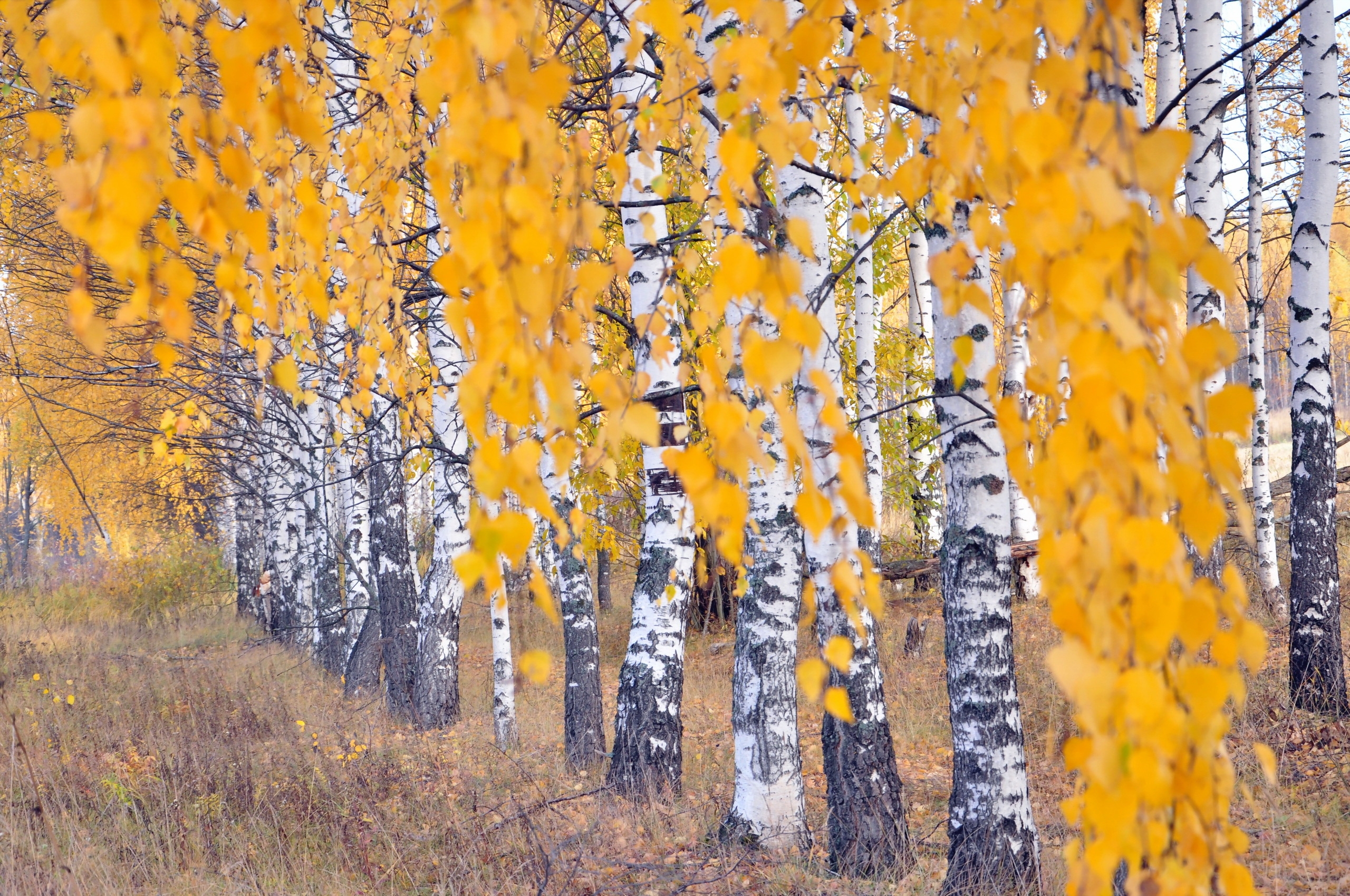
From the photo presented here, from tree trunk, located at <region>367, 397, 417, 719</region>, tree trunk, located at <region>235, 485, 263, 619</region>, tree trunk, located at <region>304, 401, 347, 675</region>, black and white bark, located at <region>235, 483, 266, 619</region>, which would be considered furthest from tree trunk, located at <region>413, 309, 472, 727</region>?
tree trunk, located at <region>235, 485, 263, 619</region>

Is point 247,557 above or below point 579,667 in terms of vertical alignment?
above

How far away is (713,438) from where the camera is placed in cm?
140

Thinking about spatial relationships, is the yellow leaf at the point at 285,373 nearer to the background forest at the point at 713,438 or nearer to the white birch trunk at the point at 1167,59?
the background forest at the point at 713,438

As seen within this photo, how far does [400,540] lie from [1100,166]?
7306mm

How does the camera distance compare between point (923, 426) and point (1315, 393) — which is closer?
point (1315, 393)

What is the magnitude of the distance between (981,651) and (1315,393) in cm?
340

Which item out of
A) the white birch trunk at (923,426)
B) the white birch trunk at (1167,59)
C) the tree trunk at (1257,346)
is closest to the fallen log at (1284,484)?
the tree trunk at (1257,346)

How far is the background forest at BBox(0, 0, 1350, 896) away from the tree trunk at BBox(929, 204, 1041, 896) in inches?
Result: 0.7

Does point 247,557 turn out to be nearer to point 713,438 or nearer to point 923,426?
point 923,426

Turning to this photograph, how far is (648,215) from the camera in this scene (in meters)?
2.27

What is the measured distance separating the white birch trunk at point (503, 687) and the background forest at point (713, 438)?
211 millimetres

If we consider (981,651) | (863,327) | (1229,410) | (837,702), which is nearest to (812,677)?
(837,702)

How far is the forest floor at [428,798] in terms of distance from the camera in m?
3.57

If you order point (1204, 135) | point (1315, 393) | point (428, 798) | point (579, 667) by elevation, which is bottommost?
point (428, 798)
